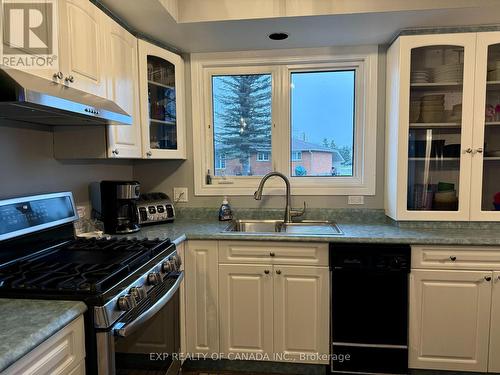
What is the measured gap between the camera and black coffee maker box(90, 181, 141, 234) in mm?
2039

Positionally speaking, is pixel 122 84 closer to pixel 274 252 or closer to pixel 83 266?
pixel 83 266

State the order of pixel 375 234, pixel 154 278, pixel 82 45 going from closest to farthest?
1. pixel 154 278
2. pixel 82 45
3. pixel 375 234

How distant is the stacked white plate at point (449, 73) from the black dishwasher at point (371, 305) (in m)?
1.12

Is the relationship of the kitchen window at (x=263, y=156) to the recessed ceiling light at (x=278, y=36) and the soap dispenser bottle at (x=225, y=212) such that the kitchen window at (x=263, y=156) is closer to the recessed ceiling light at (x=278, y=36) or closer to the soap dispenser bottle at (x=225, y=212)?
the soap dispenser bottle at (x=225, y=212)

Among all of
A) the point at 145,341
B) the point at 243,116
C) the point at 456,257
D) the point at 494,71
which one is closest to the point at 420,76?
the point at 494,71

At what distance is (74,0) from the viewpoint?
61.4 inches

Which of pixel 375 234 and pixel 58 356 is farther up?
pixel 375 234

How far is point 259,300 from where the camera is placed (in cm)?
208

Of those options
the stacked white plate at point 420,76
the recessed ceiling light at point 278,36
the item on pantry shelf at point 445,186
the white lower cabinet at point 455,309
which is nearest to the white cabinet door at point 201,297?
the white lower cabinet at point 455,309

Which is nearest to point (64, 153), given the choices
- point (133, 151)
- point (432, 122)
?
point (133, 151)

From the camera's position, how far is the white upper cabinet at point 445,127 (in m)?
2.09

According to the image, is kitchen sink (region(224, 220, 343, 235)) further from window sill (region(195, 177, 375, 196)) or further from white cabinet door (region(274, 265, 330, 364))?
white cabinet door (region(274, 265, 330, 364))

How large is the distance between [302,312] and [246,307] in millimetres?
342

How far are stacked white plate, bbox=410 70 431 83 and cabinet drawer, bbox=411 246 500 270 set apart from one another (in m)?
1.06
